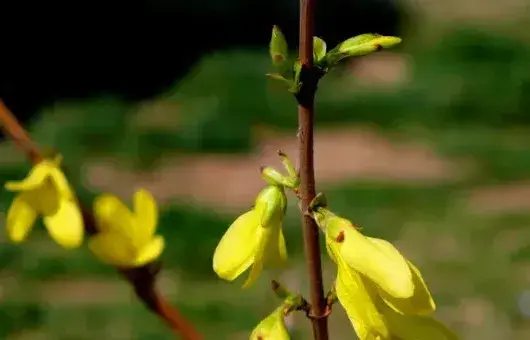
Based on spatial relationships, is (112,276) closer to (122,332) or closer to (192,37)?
(122,332)

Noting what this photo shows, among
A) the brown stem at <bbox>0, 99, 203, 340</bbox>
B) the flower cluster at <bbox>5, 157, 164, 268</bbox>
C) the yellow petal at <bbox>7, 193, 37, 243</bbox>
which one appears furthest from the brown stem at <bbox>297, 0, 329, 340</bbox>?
the yellow petal at <bbox>7, 193, 37, 243</bbox>

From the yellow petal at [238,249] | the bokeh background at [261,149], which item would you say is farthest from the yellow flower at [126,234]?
the bokeh background at [261,149]

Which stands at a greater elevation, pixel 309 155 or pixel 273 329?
pixel 309 155

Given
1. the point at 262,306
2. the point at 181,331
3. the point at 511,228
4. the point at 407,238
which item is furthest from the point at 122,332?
the point at 181,331

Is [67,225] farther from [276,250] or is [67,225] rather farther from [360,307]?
[360,307]

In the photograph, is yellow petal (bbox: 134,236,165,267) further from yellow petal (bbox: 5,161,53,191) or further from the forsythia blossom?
the forsythia blossom

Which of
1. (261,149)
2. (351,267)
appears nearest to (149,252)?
(351,267)

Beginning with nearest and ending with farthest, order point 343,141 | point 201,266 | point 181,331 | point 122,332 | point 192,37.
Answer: point 181,331 → point 122,332 → point 201,266 → point 343,141 → point 192,37
